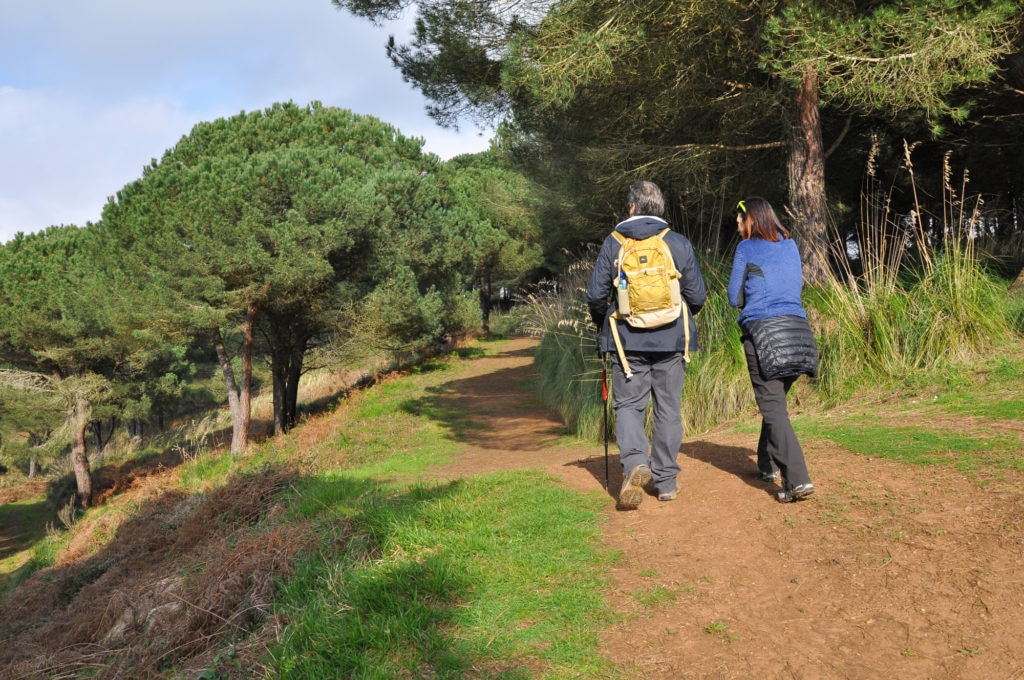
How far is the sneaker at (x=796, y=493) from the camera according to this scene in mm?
4160

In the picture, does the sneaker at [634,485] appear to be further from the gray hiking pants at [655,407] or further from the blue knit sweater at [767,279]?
the blue knit sweater at [767,279]

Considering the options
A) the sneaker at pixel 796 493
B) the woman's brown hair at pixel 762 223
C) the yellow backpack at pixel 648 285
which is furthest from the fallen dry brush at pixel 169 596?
the woman's brown hair at pixel 762 223

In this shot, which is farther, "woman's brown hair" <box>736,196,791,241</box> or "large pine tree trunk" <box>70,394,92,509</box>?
"large pine tree trunk" <box>70,394,92,509</box>

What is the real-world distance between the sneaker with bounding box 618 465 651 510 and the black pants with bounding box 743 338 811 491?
0.74 meters

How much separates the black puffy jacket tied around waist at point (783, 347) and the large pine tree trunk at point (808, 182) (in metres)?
4.24

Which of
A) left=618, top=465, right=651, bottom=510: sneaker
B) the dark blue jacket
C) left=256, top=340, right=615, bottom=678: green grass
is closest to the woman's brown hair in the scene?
the dark blue jacket

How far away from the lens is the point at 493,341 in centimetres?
3169

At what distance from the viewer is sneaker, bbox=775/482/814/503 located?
4160 mm

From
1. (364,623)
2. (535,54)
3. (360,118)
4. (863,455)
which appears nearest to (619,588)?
(364,623)

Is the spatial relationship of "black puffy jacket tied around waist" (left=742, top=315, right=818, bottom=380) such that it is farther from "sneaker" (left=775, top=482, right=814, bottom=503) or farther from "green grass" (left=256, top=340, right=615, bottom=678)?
"green grass" (left=256, top=340, right=615, bottom=678)

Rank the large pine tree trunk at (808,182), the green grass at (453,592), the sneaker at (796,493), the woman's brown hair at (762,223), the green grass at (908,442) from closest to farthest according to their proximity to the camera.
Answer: the green grass at (453,592) → the sneaker at (796,493) → the woman's brown hair at (762,223) → the green grass at (908,442) → the large pine tree trunk at (808,182)

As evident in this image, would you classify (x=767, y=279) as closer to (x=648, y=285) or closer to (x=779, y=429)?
(x=648, y=285)

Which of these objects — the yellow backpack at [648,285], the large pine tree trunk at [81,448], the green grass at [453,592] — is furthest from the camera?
the large pine tree trunk at [81,448]

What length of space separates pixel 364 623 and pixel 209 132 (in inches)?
688
